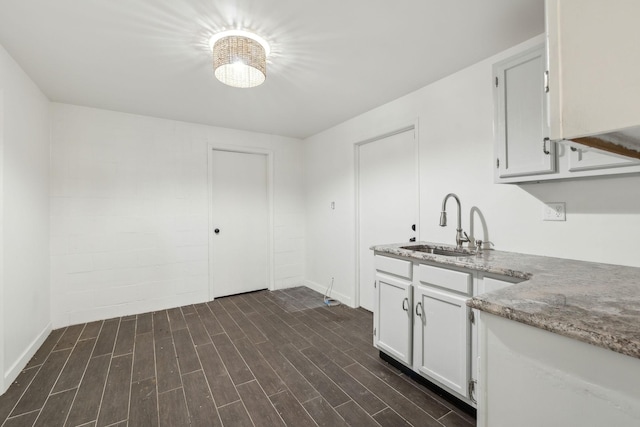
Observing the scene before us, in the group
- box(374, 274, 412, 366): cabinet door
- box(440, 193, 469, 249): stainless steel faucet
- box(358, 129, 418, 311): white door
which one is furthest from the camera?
box(358, 129, 418, 311): white door

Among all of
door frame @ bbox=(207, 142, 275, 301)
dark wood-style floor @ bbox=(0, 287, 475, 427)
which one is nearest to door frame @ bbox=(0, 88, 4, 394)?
dark wood-style floor @ bbox=(0, 287, 475, 427)

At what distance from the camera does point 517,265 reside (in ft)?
5.16

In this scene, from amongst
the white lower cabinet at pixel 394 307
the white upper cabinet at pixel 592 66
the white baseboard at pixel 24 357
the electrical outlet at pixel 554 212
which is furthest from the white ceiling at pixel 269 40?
the white baseboard at pixel 24 357

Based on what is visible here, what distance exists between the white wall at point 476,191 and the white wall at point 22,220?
9.86 ft

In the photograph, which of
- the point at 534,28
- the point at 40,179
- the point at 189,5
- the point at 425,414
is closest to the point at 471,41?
the point at 534,28

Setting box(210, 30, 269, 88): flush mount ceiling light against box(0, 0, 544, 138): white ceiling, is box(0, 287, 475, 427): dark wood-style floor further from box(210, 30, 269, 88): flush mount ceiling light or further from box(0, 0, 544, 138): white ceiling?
box(0, 0, 544, 138): white ceiling

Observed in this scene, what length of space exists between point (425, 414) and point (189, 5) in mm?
2739

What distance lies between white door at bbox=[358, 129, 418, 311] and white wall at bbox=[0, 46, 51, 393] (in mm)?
3012

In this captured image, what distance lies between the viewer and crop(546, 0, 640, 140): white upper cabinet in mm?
560

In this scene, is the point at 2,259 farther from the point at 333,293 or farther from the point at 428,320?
the point at 333,293

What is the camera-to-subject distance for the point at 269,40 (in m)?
1.94

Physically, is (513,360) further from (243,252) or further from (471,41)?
(243,252)

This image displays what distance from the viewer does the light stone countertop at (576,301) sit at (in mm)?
750

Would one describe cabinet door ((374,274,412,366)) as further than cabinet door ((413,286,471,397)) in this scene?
Yes
